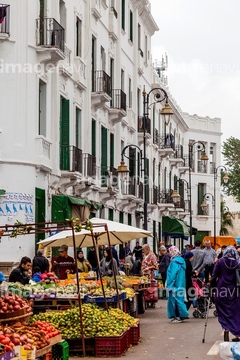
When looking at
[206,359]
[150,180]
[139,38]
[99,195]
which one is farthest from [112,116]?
[206,359]

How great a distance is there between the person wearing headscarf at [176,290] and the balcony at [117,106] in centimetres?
1579

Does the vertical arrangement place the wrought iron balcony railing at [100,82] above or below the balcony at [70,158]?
above

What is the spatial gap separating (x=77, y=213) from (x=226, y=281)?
525 inches

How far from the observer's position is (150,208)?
47.9 m

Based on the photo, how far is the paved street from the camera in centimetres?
1474

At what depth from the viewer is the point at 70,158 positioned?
28281mm

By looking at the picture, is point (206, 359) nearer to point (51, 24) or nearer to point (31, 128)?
point (31, 128)

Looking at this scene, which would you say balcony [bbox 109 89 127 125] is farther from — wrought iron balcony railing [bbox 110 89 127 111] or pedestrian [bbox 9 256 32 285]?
pedestrian [bbox 9 256 32 285]

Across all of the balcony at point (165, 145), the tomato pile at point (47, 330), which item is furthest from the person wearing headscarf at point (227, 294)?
the balcony at point (165, 145)

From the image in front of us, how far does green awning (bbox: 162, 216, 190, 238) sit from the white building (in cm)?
689

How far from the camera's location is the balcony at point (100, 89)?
32.6 m

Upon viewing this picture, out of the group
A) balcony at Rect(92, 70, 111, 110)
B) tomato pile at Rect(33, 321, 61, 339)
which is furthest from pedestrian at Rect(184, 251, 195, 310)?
balcony at Rect(92, 70, 111, 110)

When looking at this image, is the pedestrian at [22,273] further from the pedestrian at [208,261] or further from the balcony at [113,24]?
the balcony at [113,24]

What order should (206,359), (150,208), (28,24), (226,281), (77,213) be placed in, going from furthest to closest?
(150,208)
(77,213)
(28,24)
(226,281)
(206,359)
